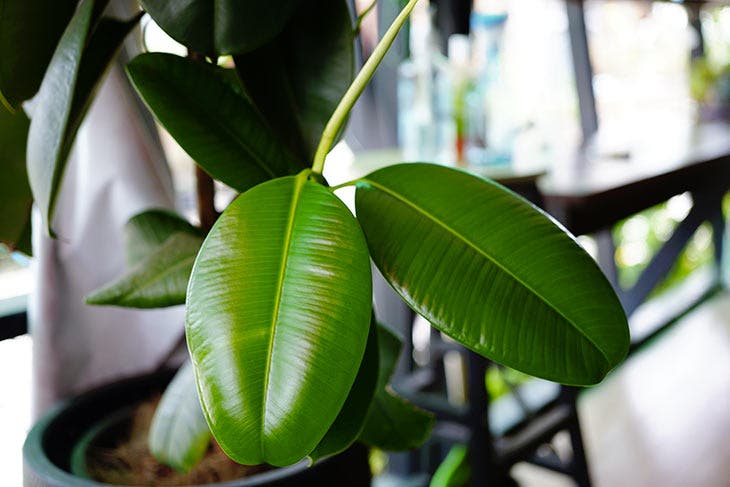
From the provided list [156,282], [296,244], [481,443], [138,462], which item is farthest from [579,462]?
[296,244]

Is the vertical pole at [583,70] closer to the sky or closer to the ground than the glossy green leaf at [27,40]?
closer to the ground

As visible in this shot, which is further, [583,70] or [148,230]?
[583,70]

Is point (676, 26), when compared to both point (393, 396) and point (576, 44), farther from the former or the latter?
point (393, 396)

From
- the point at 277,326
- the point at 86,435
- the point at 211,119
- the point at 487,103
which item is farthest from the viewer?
the point at 487,103

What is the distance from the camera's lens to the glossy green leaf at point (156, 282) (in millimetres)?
708

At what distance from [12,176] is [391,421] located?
48 centimetres

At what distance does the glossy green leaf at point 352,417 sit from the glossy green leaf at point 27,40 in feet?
1.26

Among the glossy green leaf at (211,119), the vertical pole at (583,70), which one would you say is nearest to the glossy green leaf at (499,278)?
the glossy green leaf at (211,119)

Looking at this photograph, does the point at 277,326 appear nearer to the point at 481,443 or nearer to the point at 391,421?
the point at 391,421

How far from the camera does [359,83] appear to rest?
580 millimetres

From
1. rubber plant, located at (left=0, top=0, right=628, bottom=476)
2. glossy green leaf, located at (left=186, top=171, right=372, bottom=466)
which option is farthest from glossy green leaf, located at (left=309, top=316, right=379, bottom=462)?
glossy green leaf, located at (left=186, top=171, right=372, bottom=466)

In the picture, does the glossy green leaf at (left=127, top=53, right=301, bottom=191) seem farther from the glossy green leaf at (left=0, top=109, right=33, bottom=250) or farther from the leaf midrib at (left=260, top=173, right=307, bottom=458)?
the glossy green leaf at (left=0, top=109, right=33, bottom=250)

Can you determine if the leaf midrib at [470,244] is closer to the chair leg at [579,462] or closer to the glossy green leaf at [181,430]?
the glossy green leaf at [181,430]

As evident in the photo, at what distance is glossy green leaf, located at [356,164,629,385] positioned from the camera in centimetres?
50
